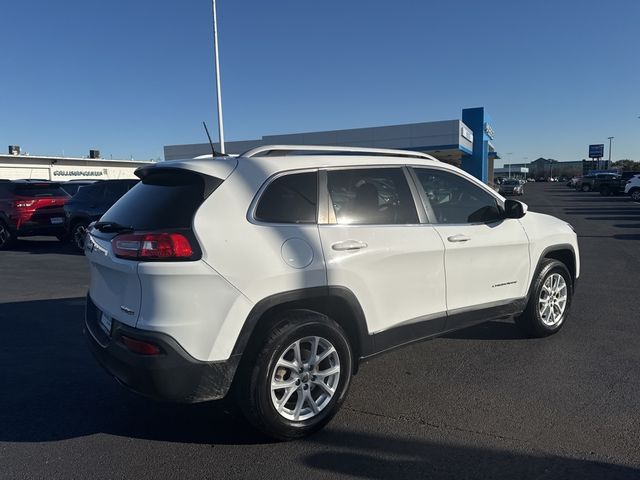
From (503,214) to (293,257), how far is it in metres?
2.36

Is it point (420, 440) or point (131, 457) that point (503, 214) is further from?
point (131, 457)

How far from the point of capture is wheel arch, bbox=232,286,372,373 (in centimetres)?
316

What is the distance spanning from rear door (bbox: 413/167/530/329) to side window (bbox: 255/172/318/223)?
109cm

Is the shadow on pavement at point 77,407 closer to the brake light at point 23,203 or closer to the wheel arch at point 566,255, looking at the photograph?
the wheel arch at point 566,255

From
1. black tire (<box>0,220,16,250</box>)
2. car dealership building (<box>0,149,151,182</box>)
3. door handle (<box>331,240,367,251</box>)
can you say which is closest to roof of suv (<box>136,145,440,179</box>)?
door handle (<box>331,240,367,251</box>)

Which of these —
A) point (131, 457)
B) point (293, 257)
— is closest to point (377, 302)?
point (293, 257)

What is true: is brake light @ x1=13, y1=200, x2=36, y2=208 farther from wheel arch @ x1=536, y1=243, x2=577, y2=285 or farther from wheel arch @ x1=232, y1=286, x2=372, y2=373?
wheel arch @ x1=536, y1=243, x2=577, y2=285

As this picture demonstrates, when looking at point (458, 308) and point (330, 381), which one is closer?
point (330, 381)

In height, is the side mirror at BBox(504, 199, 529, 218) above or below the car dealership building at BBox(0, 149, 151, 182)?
below

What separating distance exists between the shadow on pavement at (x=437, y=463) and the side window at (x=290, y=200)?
1497 mm

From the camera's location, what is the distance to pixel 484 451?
3.19 meters

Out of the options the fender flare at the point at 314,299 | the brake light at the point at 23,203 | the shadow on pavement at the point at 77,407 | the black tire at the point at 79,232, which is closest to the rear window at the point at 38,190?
the brake light at the point at 23,203

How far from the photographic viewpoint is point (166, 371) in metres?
2.98

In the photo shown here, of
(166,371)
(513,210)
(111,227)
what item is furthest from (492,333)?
(111,227)
